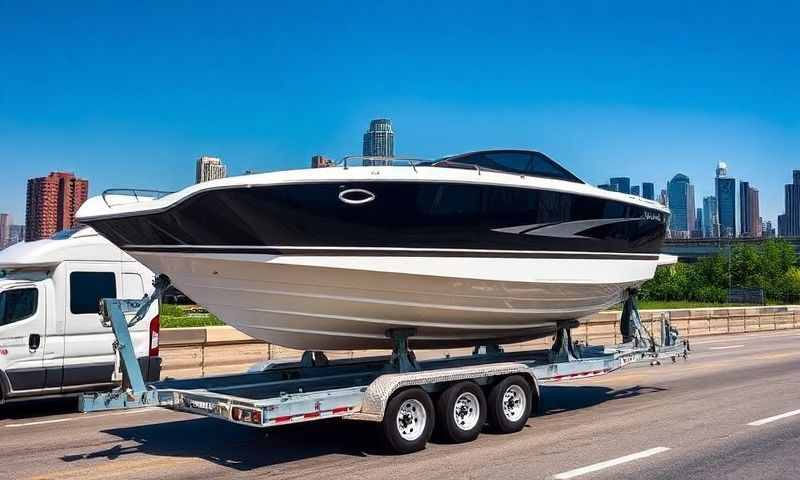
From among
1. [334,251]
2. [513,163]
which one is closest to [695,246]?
[513,163]

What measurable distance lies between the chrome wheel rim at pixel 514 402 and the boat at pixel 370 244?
3.00 feet

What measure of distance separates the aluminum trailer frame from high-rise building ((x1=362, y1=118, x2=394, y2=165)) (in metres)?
1.99

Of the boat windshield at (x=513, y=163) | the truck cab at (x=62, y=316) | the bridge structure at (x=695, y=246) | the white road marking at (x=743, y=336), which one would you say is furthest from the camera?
the bridge structure at (x=695, y=246)

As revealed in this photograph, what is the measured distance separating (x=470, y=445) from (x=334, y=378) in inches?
72.9

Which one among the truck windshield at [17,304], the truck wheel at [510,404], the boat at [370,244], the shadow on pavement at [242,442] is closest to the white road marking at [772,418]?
the shadow on pavement at [242,442]

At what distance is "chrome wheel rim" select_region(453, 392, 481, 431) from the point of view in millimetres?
8078

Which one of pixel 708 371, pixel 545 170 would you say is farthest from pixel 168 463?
pixel 708 371

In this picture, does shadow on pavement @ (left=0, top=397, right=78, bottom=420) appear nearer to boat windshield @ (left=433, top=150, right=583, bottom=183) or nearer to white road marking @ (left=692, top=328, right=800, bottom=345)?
boat windshield @ (left=433, top=150, right=583, bottom=183)

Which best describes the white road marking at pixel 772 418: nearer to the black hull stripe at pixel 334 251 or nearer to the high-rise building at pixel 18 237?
the black hull stripe at pixel 334 251

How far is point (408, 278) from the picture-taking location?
7.93m

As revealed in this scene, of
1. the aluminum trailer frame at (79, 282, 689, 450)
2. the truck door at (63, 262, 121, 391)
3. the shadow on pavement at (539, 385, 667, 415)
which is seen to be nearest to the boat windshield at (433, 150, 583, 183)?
the aluminum trailer frame at (79, 282, 689, 450)

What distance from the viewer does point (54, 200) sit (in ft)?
86.2

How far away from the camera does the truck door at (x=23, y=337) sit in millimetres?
9859

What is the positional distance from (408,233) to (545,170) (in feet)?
8.46
